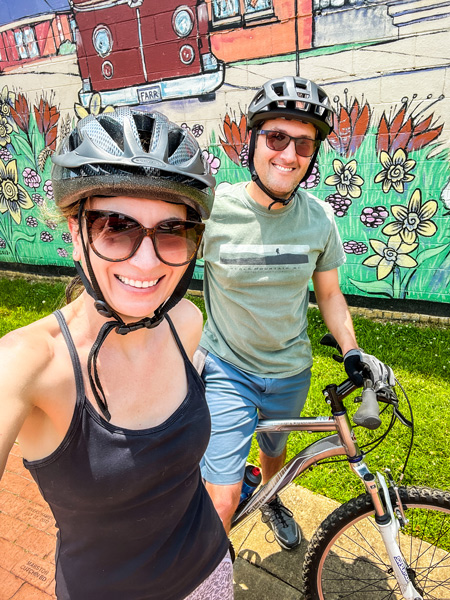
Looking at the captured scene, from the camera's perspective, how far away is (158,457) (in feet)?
3.99

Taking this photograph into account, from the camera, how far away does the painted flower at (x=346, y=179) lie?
195 inches

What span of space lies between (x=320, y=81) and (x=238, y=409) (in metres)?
3.97

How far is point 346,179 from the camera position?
501cm

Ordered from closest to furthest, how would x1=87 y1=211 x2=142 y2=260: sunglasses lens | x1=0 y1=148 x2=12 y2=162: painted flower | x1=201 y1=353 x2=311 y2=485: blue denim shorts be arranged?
x1=87 y1=211 x2=142 y2=260: sunglasses lens
x1=201 y1=353 x2=311 y2=485: blue denim shorts
x1=0 y1=148 x2=12 y2=162: painted flower

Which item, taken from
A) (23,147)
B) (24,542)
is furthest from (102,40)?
(24,542)

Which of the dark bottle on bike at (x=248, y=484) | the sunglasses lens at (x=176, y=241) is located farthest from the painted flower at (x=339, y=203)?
the sunglasses lens at (x=176, y=241)

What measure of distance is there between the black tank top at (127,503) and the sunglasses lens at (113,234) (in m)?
0.25

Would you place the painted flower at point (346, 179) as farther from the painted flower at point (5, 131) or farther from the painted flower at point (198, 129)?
the painted flower at point (5, 131)

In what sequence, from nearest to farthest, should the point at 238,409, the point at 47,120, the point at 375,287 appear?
the point at 238,409 → the point at 375,287 → the point at 47,120

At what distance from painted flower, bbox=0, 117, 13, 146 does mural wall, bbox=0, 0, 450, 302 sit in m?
0.81

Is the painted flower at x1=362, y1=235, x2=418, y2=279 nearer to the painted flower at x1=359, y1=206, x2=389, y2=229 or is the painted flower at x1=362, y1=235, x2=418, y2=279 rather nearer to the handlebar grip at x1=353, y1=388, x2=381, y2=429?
the painted flower at x1=359, y1=206, x2=389, y2=229

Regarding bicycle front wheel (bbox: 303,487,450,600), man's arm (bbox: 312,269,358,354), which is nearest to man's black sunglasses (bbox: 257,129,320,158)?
man's arm (bbox: 312,269,358,354)

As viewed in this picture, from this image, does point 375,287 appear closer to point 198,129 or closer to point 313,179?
point 313,179

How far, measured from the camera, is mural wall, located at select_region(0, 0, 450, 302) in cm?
440
